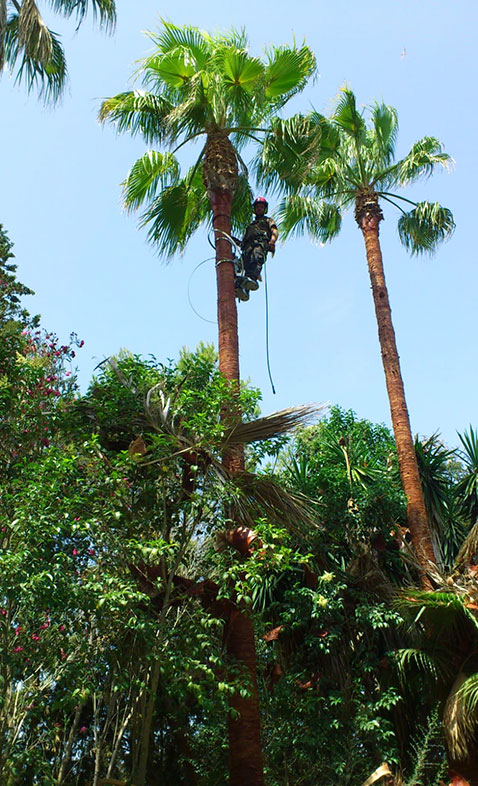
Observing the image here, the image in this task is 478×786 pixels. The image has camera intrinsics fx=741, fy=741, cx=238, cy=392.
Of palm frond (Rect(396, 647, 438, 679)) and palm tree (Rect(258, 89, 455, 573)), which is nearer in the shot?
palm frond (Rect(396, 647, 438, 679))

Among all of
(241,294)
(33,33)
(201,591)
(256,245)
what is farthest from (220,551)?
(33,33)

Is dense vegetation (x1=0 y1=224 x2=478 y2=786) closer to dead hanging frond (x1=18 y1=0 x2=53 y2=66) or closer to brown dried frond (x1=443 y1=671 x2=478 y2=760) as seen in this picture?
brown dried frond (x1=443 y1=671 x2=478 y2=760)

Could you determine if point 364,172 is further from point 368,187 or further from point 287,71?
point 287,71

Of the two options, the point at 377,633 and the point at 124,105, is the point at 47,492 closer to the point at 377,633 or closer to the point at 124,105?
the point at 377,633

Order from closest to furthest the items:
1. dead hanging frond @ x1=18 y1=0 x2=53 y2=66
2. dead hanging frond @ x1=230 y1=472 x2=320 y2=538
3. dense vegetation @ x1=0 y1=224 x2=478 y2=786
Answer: dense vegetation @ x1=0 y1=224 x2=478 y2=786, dead hanging frond @ x1=230 y1=472 x2=320 y2=538, dead hanging frond @ x1=18 y1=0 x2=53 y2=66

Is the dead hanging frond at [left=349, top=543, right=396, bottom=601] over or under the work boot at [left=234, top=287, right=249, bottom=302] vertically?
under

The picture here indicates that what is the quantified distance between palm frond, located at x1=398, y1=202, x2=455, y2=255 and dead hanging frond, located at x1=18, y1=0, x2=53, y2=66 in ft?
25.9

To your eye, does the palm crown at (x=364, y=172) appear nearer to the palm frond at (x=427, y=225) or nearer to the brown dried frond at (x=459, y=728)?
the palm frond at (x=427, y=225)

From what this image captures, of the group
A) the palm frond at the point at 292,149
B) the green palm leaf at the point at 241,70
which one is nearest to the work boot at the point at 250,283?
the palm frond at the point at 292,149

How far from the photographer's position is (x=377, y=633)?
1020cm

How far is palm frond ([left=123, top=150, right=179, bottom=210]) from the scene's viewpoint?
12.2 m

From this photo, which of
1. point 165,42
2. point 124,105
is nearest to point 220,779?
point 124,105

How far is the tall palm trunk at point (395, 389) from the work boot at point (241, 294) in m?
3.06

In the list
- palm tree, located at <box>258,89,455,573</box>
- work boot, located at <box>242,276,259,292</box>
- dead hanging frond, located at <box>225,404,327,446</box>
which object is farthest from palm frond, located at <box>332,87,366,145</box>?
dead hanging frond, located at <box>225,404,327,446</box>
